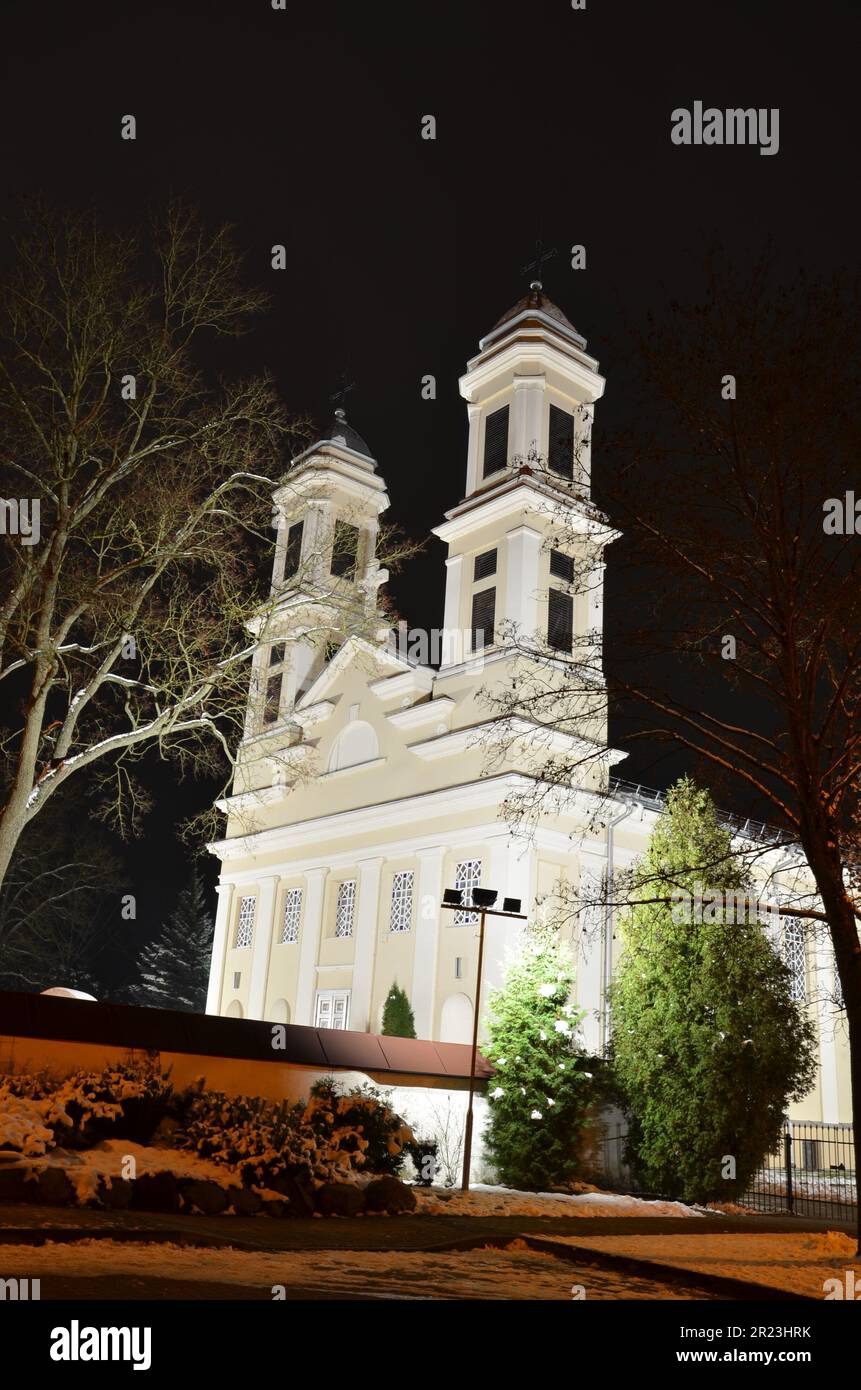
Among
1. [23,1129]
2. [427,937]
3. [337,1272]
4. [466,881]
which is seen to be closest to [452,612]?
[466,881]

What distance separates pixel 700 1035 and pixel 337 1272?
1455 centimetres

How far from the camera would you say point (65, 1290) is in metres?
6.76

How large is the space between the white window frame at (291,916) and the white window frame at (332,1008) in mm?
2869

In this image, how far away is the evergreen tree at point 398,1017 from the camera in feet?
102

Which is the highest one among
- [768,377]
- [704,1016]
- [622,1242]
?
[768,377]

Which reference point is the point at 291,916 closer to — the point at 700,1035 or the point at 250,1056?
the point at 700,1035

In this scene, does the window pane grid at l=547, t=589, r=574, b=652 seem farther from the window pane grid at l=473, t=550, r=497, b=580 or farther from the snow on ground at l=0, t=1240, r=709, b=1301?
the snow on ground at l=0, t=1240, r=709, b=1301

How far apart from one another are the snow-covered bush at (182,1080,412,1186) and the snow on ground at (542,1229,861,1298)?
301cm

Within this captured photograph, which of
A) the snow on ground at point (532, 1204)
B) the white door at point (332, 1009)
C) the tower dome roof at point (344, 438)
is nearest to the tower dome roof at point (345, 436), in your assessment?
the tower dome roof at point (344, 438)

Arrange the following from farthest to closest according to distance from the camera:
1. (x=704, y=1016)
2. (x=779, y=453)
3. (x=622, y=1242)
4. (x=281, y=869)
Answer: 1. (x=281, y=869)
2. (x=704, y=1016)
3. (x=779, y=453)
4. (x=622, y=1242)

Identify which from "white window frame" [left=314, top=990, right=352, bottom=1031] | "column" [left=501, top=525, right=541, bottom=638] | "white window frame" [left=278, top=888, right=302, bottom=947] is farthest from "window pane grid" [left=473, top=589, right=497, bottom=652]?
"white window frame" [left=314, top=990, right=352, bottom=1031]

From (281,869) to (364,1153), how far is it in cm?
2497
